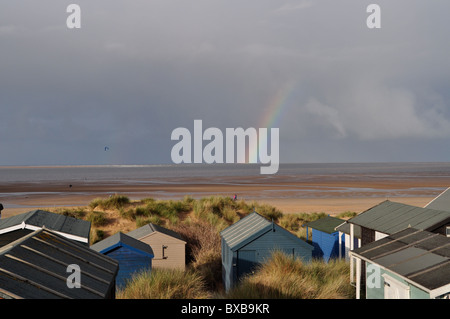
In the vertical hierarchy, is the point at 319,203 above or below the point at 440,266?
above

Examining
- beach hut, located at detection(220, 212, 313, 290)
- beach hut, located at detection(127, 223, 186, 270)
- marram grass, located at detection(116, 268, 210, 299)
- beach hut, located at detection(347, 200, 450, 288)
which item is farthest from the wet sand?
marram grass, located at detection(116, 268, 210, 299)

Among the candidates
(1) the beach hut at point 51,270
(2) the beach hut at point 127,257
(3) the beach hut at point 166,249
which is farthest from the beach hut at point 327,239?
(1) the beach hut at point 51,270

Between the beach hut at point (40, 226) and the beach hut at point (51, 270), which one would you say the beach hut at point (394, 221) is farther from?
the beach hut at point (40, 226)

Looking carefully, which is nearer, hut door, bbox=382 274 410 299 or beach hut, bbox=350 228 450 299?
beach hut, bbox=350 228 450 299

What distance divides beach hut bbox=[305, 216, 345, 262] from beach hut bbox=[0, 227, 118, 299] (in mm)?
14741

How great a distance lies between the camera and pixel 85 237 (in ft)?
51.4

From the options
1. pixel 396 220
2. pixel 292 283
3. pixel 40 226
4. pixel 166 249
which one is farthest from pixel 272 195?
pixel 292 283

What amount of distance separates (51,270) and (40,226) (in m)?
8.60

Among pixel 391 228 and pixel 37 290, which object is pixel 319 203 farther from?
pixel 37 290

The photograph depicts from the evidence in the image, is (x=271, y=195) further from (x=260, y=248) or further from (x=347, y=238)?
(x=260, y=248)

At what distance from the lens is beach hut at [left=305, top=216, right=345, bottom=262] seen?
72.5 ft

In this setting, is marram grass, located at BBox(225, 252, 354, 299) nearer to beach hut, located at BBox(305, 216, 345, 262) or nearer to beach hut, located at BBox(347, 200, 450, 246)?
beach hut, located at BBox(347, 200, 450, 246)
